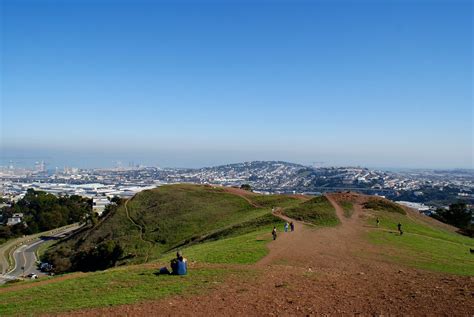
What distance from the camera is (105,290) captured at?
16.7m

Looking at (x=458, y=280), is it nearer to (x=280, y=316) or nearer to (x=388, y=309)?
(x=388, y=309)

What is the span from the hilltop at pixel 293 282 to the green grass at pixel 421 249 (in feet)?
0.27

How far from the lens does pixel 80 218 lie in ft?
365

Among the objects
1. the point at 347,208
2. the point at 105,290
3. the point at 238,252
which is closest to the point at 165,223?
the point at 347,208

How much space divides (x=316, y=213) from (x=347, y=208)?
15.6ft

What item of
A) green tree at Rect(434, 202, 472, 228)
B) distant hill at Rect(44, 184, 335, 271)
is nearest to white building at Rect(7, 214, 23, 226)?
distant hill at Rect(44, 184, 335, 271)

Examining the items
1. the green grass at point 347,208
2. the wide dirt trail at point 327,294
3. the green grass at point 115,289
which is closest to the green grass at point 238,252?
the green grass at point 115,289

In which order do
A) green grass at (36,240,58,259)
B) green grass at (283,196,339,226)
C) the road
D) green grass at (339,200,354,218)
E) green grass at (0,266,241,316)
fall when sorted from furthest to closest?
green grass at (36,240,58,259) → the road → green grass at (339,200,354,218) → green grass at (283,196,339,226) → green grass at (0,266,241,316)

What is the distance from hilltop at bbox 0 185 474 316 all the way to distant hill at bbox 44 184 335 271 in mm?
10668

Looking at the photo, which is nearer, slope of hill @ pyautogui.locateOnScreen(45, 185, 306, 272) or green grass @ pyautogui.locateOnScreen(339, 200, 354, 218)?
green grass @ pyautogui.locateOnScreen(339, 200, 354, 218)

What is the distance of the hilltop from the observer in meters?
13.8

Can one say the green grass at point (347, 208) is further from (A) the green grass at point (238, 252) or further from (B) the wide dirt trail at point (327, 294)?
(B) the wide dirt trail at point (327, 294)

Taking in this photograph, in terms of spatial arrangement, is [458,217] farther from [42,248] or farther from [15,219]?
[15,219]

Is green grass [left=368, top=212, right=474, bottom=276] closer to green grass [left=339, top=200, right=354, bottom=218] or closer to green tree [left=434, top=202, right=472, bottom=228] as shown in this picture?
green grass [left=339, top=200, right=354, bottom=218]
